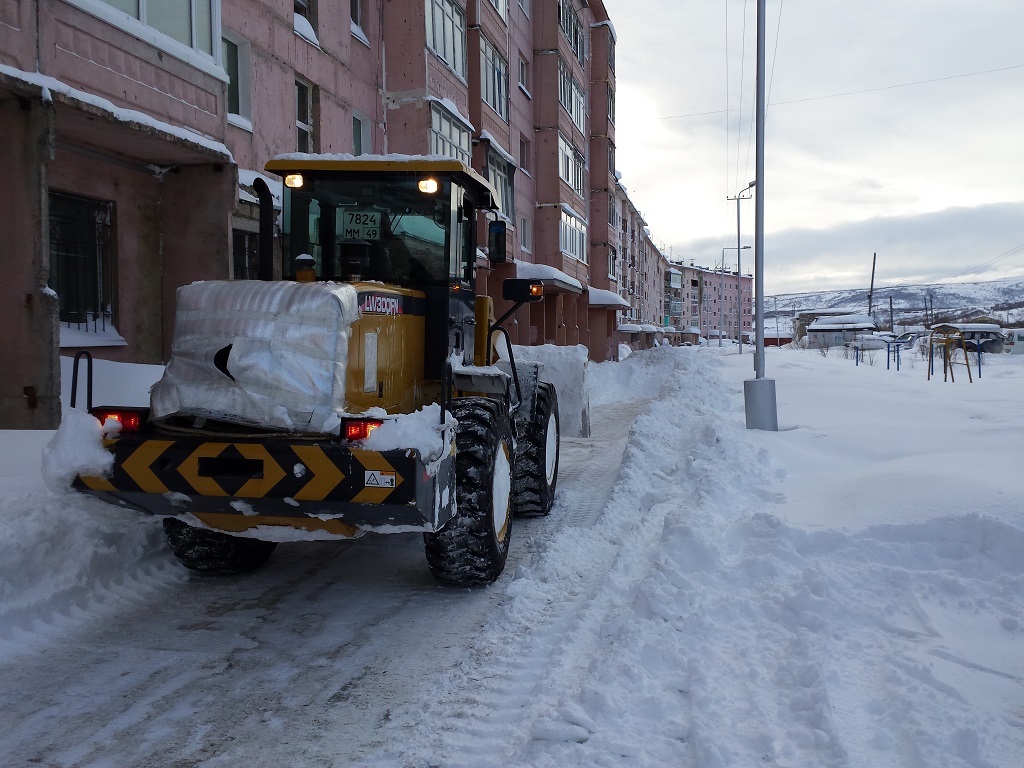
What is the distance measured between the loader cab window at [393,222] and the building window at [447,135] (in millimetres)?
10712

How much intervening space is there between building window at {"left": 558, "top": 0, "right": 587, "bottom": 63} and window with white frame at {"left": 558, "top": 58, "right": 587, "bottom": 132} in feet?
4.13

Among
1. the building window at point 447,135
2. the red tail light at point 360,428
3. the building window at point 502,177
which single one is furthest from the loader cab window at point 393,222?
the building window at point 502,177

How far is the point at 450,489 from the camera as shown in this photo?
4.45 m

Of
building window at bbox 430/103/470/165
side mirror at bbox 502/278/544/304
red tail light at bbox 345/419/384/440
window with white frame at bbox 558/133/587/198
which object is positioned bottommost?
red tail light at bbox 345/419/384/440

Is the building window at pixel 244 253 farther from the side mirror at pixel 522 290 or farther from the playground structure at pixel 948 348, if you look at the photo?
the playground structure at pixel 948 348

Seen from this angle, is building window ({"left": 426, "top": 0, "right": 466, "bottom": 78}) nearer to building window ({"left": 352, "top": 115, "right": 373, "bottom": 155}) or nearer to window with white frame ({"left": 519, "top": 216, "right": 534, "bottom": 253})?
building window ({"left": 352, "top": 115, "right": 373, "bottom": 155})

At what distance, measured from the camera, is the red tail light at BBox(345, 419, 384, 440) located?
159 inches

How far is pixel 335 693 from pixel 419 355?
7.69ft

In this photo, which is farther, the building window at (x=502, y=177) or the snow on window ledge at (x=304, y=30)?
the building window at (x=502, y=177)

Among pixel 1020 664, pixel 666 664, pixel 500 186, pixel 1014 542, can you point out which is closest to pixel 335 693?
pixel 666 664

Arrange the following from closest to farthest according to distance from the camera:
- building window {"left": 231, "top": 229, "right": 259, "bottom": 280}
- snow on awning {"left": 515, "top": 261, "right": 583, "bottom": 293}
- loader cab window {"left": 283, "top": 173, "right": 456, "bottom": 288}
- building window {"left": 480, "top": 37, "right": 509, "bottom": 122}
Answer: loader cab window {"left": 283, "top": 173, "right": 456, "bottom": 288} → building window {"left": 231, "top": 229, "right": 259, "bottom": 280} → building window {"left": 480, "top": 37, "right": 509, "bottom": 122} → snow on awning {"left": 515, "top": 261, "right": 583, "bottom": 293}

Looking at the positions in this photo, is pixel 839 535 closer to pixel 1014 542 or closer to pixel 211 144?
pixel 1014 542

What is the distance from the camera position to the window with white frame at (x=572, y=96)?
28844mm

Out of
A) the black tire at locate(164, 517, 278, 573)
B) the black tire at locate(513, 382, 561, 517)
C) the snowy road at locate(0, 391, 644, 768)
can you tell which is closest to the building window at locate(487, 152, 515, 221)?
the black tire at locate(513, 382, 561, 517)
